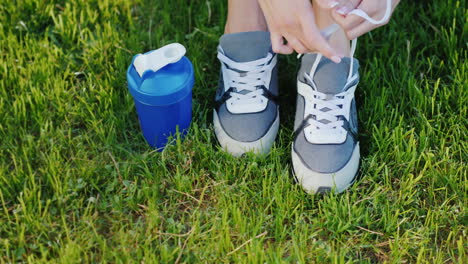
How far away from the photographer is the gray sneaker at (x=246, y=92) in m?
2.00

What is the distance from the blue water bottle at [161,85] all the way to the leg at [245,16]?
270 millimetres

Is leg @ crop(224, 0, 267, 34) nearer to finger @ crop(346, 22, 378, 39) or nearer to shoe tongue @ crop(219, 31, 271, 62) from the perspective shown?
shoe tongue @ crop(219, 31, 271, 62)

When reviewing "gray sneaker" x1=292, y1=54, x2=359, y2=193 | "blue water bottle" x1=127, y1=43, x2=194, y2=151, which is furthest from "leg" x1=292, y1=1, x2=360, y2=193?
"blue water bottle" x1=127, y1=43, x2=194, y2=151

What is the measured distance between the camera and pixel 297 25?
5.75 ft

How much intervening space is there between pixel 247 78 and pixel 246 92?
0.15 feet

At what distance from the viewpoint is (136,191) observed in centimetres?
193

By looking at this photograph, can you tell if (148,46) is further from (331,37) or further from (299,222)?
(299,222)

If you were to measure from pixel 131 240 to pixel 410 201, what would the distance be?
0.82 meters

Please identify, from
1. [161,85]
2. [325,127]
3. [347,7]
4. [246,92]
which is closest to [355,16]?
[347,7]

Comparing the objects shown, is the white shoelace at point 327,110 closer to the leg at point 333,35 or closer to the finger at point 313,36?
the leg at point 333,35

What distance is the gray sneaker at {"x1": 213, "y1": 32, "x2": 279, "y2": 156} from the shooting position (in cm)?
200

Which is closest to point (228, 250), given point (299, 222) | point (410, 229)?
point (299, 222)

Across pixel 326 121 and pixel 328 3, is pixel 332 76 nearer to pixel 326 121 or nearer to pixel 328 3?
pixel 326 121

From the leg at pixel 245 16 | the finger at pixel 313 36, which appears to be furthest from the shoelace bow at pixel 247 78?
the finger at pixel 313 36
